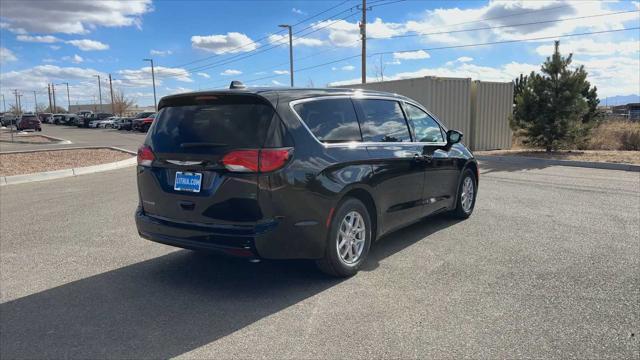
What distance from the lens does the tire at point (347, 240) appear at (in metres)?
4.37

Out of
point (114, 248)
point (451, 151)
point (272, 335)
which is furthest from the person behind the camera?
point (451, 151)

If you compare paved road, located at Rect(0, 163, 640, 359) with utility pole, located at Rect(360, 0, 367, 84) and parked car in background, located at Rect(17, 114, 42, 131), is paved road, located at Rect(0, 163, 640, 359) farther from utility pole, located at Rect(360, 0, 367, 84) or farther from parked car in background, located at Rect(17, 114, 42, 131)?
parked car in background, located at Rect(17, 114, 42, 131)

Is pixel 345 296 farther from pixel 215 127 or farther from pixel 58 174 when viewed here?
pixel 58 174

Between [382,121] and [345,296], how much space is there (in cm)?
202

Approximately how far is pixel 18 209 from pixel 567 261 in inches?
323

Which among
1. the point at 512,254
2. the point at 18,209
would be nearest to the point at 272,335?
the point at 512,254

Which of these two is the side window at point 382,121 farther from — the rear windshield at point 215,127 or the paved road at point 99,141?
the paved road at point 99,141

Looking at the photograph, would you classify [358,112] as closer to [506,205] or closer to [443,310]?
[443,310]

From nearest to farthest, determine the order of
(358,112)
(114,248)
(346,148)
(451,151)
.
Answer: (346,148), (358,112), (114,248), (451,151)

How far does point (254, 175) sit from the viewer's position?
391cm

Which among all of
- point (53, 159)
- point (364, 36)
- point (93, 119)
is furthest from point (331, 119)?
point (93, 119)

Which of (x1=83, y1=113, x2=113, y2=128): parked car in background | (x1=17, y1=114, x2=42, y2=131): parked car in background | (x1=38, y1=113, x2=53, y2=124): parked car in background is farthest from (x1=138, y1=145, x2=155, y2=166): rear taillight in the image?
(x1=38, y1=113, x2=53, y2=124): parked car in background

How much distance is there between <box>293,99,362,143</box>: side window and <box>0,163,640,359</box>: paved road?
135 centimetres

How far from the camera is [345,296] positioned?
4168mm
